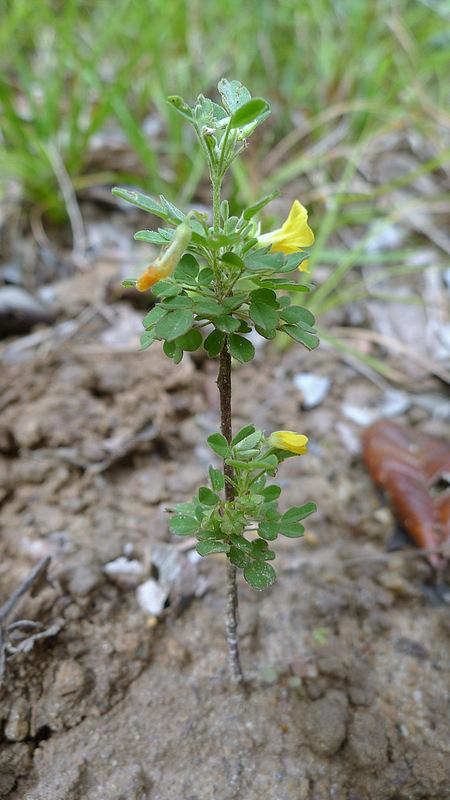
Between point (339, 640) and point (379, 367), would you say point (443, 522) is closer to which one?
Result: point (339, 640)

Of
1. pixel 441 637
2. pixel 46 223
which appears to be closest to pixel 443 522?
pixel 441 637

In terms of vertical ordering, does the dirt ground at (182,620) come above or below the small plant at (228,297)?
below

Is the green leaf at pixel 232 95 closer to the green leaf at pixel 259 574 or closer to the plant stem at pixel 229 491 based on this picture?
the plant stem at pixel 229 491

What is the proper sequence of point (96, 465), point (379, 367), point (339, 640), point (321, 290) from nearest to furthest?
point (339, 640)
point (96, 465)
point (379, 367)
point (321, 290)

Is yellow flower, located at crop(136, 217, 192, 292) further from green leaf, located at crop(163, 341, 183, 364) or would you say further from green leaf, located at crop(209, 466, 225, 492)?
green leaf, located at crop(209, 466, 225, 492)

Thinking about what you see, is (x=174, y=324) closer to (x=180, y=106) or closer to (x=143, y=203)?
(x=143, y=203)

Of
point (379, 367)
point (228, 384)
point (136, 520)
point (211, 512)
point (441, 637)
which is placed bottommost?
point (441, 637)

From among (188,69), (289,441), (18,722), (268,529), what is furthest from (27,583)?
(188,69)

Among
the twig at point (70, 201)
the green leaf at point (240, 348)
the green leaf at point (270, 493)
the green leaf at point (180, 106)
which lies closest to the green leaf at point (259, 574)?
the green leaf at point (270, 493)

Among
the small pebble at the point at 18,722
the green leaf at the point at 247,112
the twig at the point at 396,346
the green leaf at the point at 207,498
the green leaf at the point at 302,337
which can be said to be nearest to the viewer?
the green leaf at the point at 247,112
